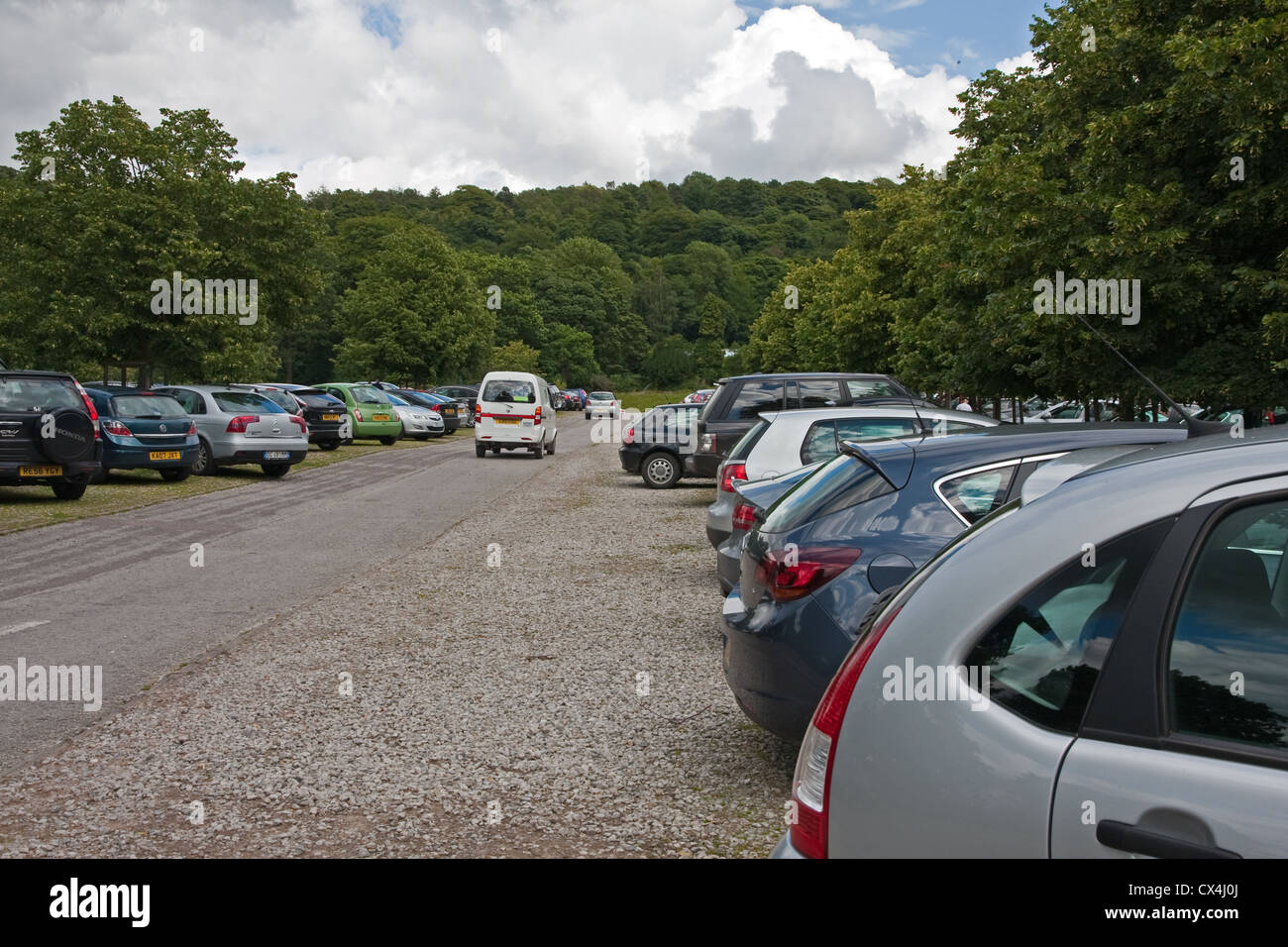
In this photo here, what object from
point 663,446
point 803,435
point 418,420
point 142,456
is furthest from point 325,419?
point 803,435

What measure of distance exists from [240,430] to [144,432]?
2.52m

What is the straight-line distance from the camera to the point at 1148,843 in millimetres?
2070

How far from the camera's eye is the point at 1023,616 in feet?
7.79

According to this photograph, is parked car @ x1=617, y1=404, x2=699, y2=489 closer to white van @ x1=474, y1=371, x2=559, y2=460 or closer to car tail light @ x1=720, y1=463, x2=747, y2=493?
white van @ x1=474, y1=371, x2=559, y2=460

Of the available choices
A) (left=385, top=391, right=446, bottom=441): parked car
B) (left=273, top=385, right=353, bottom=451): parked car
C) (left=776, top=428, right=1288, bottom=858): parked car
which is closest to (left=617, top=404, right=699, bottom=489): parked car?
(left=273, top=385, right=353, bottom=451): parked car

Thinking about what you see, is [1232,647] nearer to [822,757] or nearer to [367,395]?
[822,757]

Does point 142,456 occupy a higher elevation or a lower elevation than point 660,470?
higher

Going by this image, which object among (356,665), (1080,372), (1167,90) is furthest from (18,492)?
(1167,90)

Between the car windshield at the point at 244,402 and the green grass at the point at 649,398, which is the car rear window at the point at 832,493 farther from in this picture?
the green grass at the point at 649,398

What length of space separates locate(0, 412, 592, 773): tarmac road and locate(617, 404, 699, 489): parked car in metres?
1.87

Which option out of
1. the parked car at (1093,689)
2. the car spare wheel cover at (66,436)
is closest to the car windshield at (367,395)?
the car spare wheel cover at (66,436)

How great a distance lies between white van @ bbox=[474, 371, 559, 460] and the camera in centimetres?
3152

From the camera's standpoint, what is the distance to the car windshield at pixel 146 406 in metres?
21.1
